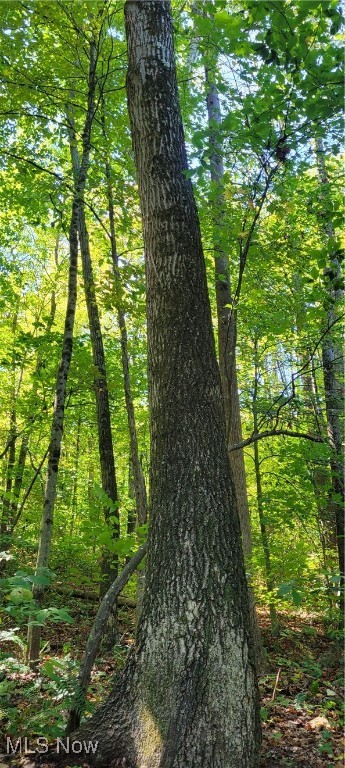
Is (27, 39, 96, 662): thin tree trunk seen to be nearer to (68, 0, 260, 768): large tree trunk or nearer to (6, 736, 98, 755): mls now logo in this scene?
(6, 736, 98, 755): mls now logo

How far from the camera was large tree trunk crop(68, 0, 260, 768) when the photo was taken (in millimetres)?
2287

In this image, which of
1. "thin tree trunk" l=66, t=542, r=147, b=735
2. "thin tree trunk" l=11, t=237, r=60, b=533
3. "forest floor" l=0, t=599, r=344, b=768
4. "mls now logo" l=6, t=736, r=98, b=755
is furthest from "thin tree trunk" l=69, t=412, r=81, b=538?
"mls now logo" l=6, t=736, r=98, b=755

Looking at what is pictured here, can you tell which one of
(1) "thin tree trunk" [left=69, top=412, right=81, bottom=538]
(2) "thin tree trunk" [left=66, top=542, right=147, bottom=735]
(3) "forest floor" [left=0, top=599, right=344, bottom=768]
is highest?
(1) "thin tree trunk" [left=69, top=412, right=81, bottom=538]

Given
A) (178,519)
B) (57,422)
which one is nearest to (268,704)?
(178,519)

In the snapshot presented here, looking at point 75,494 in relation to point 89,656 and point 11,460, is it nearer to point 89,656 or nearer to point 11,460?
point 11,460

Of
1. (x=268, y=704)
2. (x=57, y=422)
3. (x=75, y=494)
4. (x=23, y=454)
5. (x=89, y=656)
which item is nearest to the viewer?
(x=89, y=656)

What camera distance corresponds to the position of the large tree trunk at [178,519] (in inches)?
90.0

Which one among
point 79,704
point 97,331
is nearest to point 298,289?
point 97,331

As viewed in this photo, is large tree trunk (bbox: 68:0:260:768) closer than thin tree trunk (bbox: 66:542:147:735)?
Yes

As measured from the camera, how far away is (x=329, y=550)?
8992mm

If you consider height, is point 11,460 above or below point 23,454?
below

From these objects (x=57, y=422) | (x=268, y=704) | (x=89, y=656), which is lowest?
(x=268, y=704)

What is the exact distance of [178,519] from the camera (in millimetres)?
2572

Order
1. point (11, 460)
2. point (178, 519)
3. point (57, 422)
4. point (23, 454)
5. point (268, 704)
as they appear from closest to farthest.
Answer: point (178, 519) → point (268, 704) → point (57, 422) → point (23, 454) → point (11, 460)
